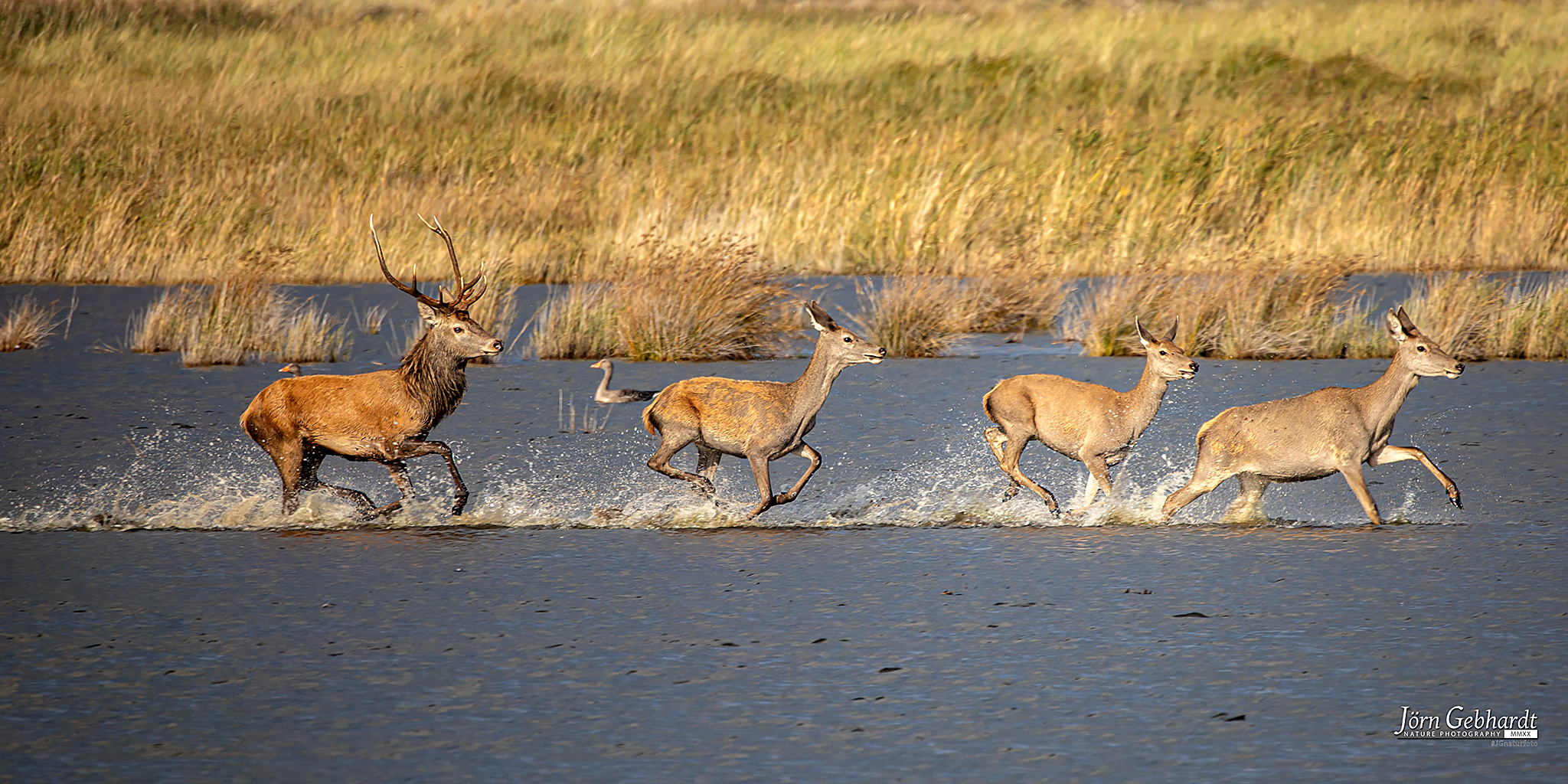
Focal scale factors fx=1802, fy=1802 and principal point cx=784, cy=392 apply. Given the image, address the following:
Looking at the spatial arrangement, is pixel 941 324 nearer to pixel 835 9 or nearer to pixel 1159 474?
pixel 1159 474

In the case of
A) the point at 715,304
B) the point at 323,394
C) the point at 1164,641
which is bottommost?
the point at 715,304

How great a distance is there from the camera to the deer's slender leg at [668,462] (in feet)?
30.1

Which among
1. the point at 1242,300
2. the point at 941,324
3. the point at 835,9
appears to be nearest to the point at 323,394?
the point at 941,324

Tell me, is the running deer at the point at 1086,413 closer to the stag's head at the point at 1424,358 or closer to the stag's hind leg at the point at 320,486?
the stag's head at the point at 1424,358

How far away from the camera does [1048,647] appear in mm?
6305

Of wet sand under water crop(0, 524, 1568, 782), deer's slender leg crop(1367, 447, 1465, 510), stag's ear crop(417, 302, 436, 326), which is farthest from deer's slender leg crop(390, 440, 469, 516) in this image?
deer's slender leg crop(1367, 447, 1465, 510)

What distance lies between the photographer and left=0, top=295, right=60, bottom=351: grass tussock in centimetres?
1508

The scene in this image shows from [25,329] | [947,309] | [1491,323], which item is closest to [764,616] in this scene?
[947,309]

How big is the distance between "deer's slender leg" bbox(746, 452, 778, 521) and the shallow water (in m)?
0.11

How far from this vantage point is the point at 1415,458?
8.49 metres

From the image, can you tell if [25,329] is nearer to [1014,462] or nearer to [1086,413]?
[1014,462]

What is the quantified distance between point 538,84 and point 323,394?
2055 cm

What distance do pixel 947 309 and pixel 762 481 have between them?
22.3 ft

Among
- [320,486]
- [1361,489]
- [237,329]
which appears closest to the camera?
[1361,489]
